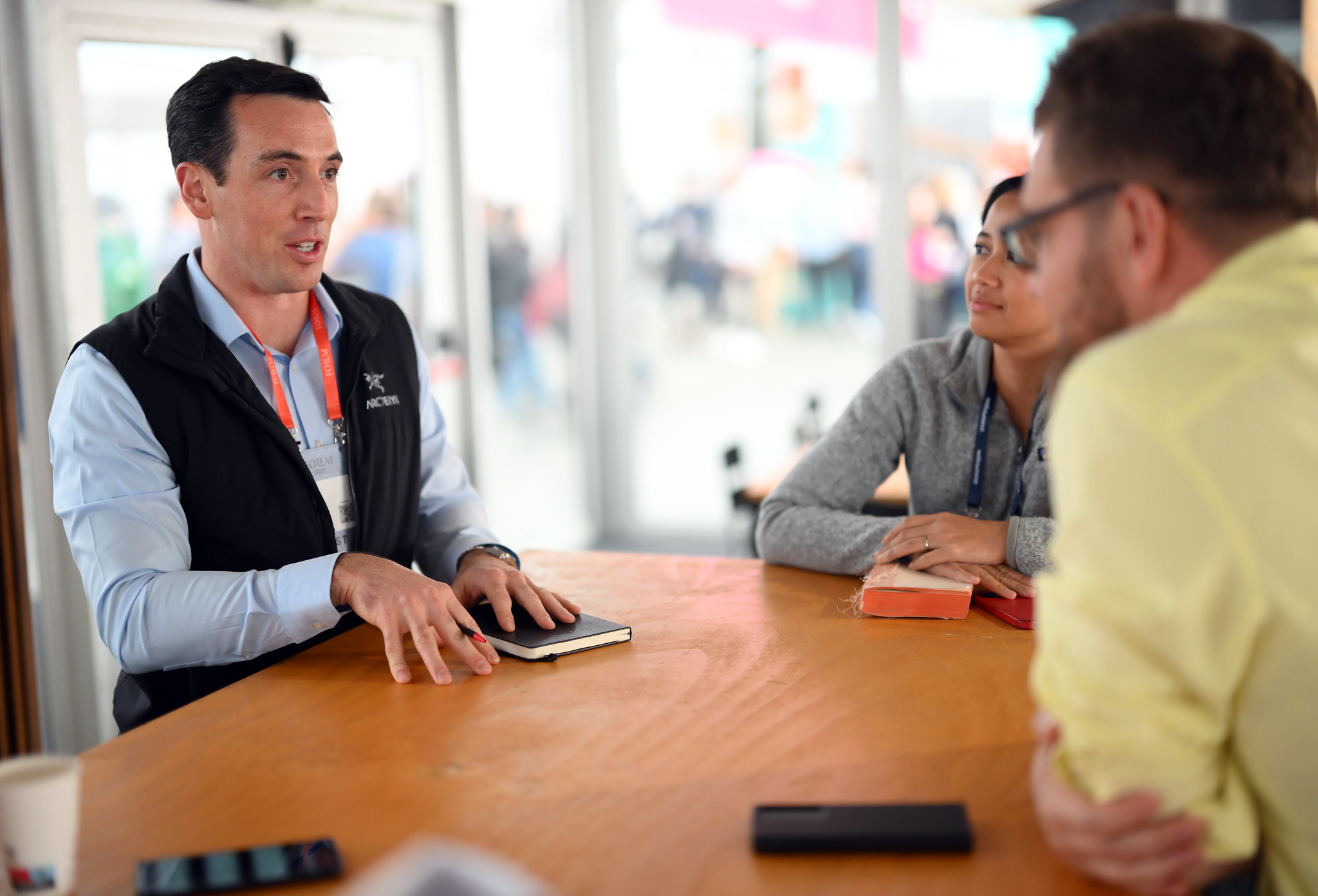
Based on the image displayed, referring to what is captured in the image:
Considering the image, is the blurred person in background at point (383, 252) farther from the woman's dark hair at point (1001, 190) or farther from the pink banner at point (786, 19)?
the woman's dark hair at point (1001, 190)

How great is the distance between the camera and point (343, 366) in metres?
2.26

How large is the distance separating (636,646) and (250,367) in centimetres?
99

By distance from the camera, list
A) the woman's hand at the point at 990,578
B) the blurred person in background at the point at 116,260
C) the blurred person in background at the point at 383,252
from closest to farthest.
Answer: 1. the woman's hand at the point at 990,578
2. the blurred person in background at the point at 116,260
3. the blurred person in background at the point at 383,252

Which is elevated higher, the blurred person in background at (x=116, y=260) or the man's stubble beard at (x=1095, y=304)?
the blurred person in background at (x=116, y=260)

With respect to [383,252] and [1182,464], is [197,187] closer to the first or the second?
[1182,464]

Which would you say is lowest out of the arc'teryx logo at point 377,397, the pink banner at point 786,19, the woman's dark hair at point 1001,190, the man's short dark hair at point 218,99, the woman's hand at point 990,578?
the woman's hand at point 990,578

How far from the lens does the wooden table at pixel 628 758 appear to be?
1.09m

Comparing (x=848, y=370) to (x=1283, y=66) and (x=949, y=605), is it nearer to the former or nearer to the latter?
(x=949, y=605)

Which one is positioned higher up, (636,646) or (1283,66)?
(1283,66)

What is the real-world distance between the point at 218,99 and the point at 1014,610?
177 cm

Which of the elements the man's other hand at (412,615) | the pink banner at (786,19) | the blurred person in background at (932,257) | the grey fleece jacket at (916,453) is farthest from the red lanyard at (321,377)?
the pink banner at (786,19)

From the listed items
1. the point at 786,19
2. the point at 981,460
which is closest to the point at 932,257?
the point at 786,19

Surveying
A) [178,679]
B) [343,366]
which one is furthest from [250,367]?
[178,679]

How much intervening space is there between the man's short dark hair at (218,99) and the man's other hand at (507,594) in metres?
0.98
